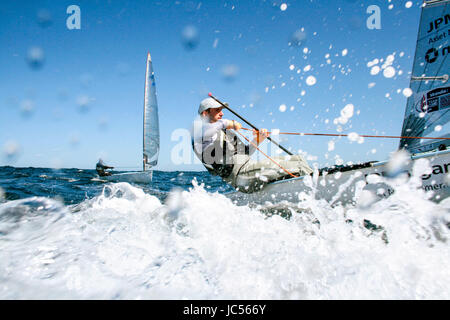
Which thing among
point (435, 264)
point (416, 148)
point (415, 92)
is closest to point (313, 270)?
point (435, 264)

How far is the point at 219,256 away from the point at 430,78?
8.64 meters

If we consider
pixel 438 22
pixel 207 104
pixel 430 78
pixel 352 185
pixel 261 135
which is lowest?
pixel 352 185

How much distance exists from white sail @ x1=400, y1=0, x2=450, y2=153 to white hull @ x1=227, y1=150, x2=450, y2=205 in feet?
14.9

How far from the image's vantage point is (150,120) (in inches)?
779

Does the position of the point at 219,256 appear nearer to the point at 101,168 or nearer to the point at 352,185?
the point at 352,185

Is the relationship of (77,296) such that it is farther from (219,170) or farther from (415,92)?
(415,92)

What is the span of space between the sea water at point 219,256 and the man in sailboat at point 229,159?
1.61 metres

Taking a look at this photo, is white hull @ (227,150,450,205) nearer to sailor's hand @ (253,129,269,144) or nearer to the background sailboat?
sailor's hand @ (253,129,269,144)

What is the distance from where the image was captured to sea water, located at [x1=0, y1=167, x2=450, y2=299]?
1228mm

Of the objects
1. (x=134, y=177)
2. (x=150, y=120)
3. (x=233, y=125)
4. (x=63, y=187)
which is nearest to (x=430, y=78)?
(x=233, y=125)

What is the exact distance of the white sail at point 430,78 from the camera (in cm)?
643

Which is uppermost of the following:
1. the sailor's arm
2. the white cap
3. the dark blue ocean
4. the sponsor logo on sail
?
the sponsor logo on sail

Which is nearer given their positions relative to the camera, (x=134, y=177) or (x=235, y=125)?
(x=235, y=125)

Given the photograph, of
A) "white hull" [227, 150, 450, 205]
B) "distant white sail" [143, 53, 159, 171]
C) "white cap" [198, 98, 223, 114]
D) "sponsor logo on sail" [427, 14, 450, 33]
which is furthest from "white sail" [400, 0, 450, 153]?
"distant white sail" [143, 53, 159, 171]
